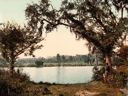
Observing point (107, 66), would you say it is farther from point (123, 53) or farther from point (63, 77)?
point (63, 77)

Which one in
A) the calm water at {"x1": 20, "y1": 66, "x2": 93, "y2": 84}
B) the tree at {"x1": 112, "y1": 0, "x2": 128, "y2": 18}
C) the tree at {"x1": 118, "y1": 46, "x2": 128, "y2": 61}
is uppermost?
the tree at {"x1": 112, "y1": 0, "x2": 128, "y2": 18}

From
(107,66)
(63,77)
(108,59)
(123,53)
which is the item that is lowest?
(63,77)

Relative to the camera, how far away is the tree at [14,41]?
4712cm

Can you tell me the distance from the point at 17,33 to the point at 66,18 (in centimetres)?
629

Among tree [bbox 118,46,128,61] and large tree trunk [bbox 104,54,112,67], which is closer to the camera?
large tree trunk [bbox 104,54,112,67]

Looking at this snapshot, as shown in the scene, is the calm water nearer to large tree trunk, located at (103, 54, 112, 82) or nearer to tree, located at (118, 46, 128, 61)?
tree, located at (118, 46, 128, 61)

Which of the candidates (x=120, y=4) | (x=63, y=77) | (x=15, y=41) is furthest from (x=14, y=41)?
(x=63, y=77)

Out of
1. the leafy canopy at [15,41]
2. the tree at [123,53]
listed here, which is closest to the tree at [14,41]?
the leafy canopy at [15,41]

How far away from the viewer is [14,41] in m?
47.2

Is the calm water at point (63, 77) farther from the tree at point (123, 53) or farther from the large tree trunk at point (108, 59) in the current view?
the large tree trunk at point (108, 59)

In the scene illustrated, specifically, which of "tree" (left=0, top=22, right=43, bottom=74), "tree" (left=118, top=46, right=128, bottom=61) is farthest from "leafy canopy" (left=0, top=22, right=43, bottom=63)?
"tree" (left=118, top=46, right=128, bottom=61)

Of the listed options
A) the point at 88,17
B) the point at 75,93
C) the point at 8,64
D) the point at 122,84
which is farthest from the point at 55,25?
the point at 75,93

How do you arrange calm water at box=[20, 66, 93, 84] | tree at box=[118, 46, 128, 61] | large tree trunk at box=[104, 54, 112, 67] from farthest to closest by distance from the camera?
calm water at box=[20, 66, 93, 84], tree at box=[118, 46, 128, 61], large tree trunk at box=[104, 54, 112, 67]

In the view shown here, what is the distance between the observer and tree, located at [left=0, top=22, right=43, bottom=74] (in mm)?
47125
